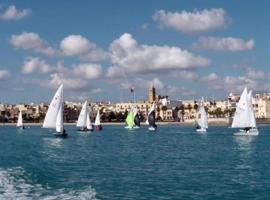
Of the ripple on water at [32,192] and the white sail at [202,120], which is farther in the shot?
the white sail at [202,120]

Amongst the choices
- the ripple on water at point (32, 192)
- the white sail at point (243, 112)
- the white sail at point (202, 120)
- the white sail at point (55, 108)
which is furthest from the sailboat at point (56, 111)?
the ripple on water at point (32, 192)

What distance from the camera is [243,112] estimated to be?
3871 inches

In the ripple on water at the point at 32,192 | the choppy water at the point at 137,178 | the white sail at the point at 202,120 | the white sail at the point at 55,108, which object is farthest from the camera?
the white sail at the point at 202,120

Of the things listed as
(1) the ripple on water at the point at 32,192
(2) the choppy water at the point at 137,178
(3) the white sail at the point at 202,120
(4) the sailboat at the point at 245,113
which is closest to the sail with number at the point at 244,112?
(4) the sailboat at the point at 245,113

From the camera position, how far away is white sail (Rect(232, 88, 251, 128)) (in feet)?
318

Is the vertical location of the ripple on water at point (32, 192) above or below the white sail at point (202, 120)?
below

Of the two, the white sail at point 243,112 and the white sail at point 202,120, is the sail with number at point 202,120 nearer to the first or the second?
the white sail at point 202,120

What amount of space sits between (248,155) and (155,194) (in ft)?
96.2

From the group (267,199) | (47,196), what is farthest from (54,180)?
(267,199)

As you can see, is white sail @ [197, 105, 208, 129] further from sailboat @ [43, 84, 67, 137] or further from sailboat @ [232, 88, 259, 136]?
sailboat @ [43, 84, 67, 137]

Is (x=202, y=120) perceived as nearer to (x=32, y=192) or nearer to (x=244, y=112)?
(x=244, y=112)

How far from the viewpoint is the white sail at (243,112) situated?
96875 mm

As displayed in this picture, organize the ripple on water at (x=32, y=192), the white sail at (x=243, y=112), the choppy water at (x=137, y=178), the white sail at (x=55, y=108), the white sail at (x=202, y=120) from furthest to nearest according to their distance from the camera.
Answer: the white sail at (x=202, y=120)
the white sail at (x=243, y=112)
the white sail at (x=55, y=108)
the choppy water at (x=137, y=178)
the ripple on water at (x=32, y=192)

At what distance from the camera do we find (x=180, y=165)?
1887 inches
